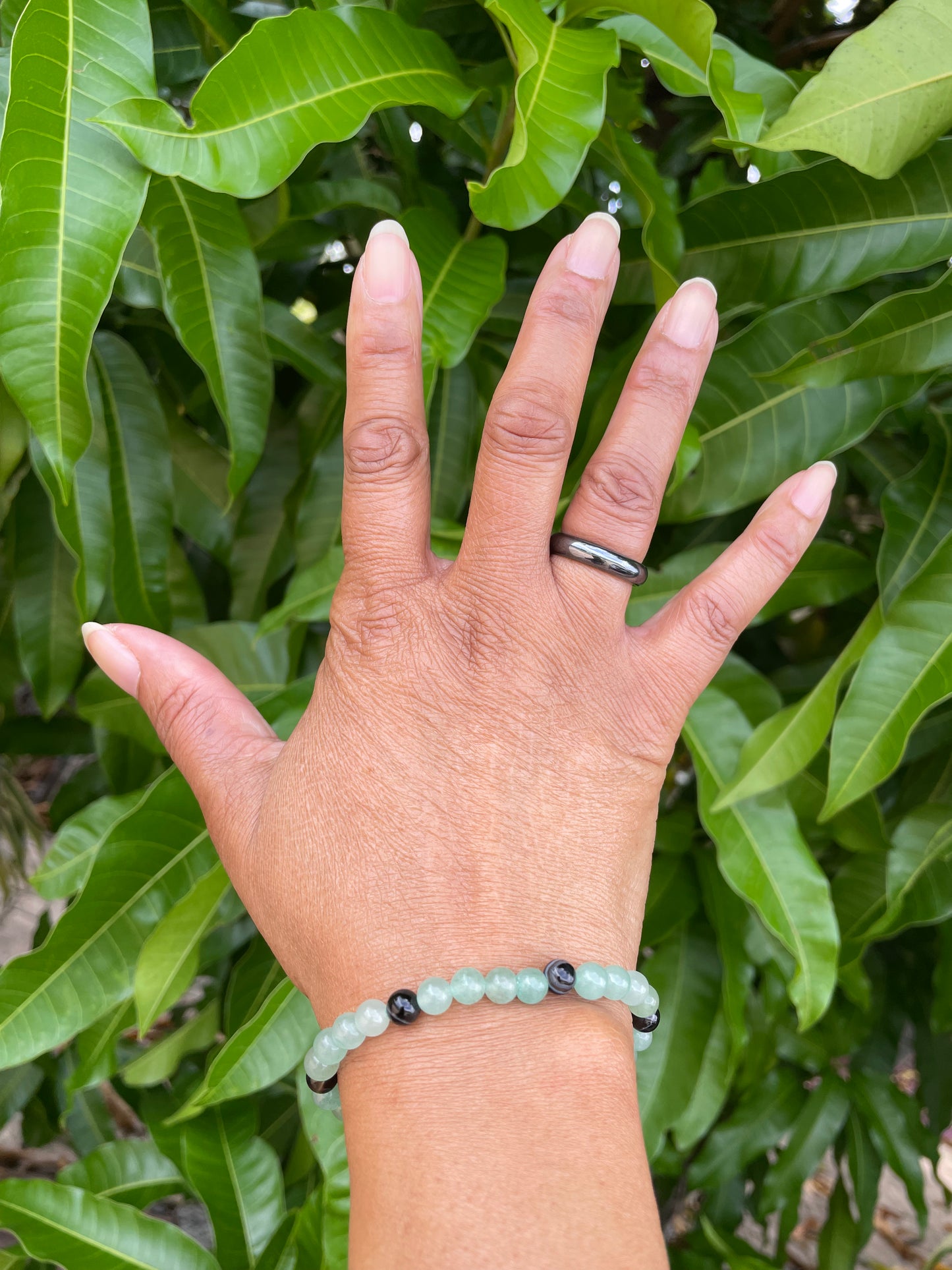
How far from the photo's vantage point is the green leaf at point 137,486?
0.70m

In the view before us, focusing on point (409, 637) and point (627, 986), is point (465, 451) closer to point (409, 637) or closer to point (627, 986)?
point (409, 637)

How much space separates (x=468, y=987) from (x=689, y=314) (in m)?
0.34

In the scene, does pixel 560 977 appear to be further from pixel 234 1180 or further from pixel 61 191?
pixel 234 1180

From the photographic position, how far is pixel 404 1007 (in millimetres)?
379

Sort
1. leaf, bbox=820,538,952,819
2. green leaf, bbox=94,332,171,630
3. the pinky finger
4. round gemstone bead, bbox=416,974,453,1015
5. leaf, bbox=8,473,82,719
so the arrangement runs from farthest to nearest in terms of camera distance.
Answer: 1. leaf, bbox=8,473,82,719
2. green leaf, bbox=94,332,171,630
3. leaf, bbox=820,538,952,819
4. the pinky finger
5. round gemstone bead, bbox=416,974,453,1015

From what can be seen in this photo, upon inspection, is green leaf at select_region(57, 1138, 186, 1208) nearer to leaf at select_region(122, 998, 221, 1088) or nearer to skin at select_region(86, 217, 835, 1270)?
leaf at select_region(122, 998, 221, 1088)

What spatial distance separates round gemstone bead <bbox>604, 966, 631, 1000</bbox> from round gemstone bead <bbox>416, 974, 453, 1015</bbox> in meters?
0.07

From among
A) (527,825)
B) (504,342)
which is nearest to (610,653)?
(527,825)

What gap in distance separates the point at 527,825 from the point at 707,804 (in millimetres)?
286

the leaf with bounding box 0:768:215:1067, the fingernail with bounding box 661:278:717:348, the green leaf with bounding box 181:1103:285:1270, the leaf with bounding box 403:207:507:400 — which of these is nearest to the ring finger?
the fingernail with bounding box 661:278:717:348

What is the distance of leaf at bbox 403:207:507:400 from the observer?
533 mm

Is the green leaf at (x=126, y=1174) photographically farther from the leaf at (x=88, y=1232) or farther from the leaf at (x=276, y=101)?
the leaf at (x=276, y=101)

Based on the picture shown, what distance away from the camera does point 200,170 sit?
1.34 ft

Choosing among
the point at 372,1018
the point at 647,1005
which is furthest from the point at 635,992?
the point at 372,1018
